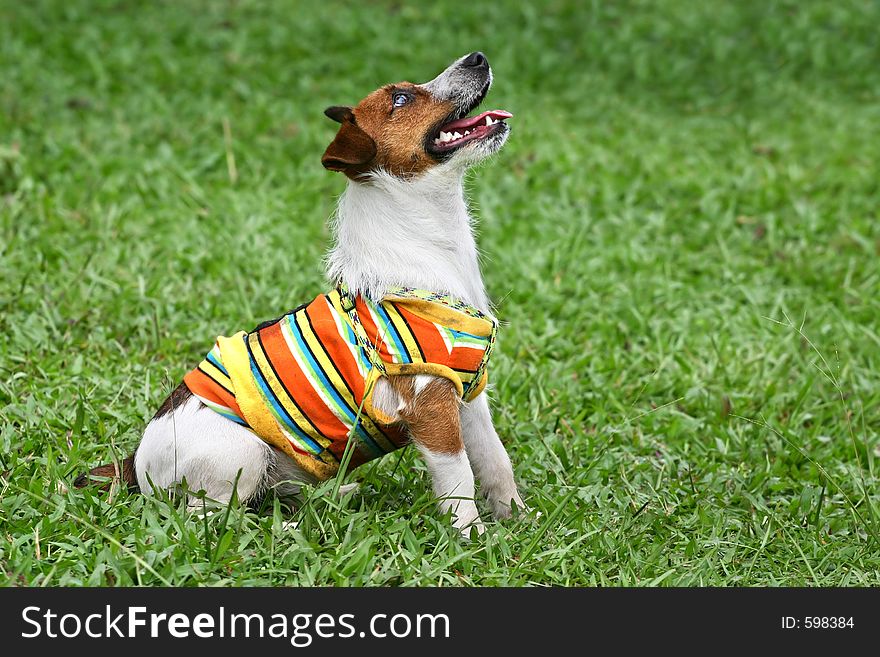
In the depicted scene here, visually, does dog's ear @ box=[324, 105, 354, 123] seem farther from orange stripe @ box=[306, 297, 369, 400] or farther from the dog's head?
orange stripe @ box=[306, 297, 369, 400]

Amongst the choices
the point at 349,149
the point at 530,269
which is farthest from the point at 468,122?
the point at 530,269

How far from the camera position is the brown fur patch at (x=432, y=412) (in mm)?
3609

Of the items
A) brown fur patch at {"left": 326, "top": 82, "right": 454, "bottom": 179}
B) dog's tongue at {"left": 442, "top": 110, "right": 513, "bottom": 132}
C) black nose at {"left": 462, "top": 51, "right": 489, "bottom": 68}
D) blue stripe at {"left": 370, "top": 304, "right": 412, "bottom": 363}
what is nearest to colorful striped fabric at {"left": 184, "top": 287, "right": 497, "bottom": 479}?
blue stripe at {"left": 370, "top": 304, "right": 412, "bottom": 363}

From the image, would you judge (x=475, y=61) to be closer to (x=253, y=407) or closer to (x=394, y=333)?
(x=394, y=333)

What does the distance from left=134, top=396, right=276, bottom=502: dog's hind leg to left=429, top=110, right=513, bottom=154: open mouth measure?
47.7 inches

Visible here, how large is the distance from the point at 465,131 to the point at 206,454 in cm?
145

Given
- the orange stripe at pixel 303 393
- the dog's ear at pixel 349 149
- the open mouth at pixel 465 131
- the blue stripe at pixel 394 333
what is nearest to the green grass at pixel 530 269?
the orange stripe at pixel 303 393

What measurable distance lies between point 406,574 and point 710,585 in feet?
3.35

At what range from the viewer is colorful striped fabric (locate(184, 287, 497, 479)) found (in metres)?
3.60

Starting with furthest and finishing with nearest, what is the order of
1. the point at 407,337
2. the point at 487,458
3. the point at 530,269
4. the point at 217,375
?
the point at 530,269, the point at 487,458, the point at 217,375, the point at 407,337

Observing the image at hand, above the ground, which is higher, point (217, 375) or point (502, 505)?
point (217, 375)

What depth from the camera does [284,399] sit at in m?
3.63

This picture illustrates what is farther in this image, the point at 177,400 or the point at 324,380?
the point at 177,400
